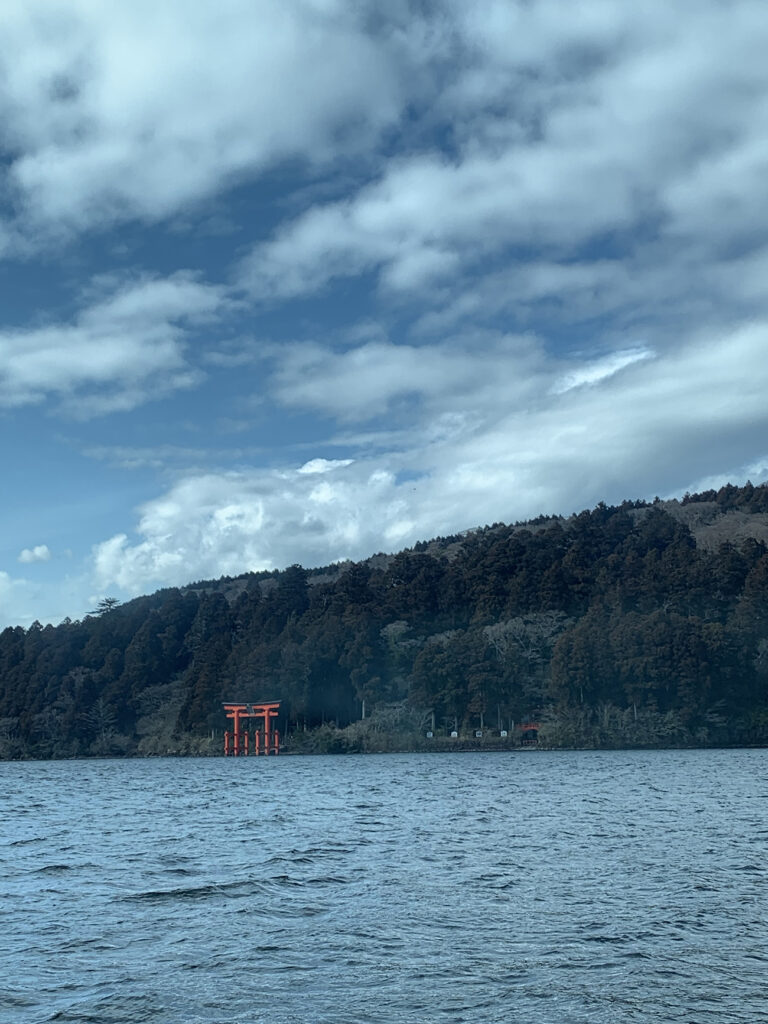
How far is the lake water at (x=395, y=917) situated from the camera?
13703mm

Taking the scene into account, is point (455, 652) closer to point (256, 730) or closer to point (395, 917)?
point (256, 730)

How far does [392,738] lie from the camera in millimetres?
126750

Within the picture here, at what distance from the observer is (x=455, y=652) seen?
13062cm

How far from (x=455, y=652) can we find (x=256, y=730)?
108 ft

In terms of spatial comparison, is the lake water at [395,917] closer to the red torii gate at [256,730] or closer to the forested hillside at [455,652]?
the forested hillside at [455,652]

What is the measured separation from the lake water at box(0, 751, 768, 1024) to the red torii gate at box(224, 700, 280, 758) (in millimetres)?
99449

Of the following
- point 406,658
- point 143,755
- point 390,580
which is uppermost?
point 390,580

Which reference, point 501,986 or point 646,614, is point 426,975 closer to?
point 501,986

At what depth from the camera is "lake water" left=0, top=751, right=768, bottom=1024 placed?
539 inches

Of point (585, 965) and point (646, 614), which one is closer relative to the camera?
point (585, 965)

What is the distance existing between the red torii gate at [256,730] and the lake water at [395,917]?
99.4 metres

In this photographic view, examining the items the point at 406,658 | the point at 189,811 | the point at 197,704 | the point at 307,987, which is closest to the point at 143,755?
the point at 197,704

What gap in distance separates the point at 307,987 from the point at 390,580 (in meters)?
157

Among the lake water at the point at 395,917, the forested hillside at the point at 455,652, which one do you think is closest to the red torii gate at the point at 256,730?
the forested hillside at the point at 455,652
